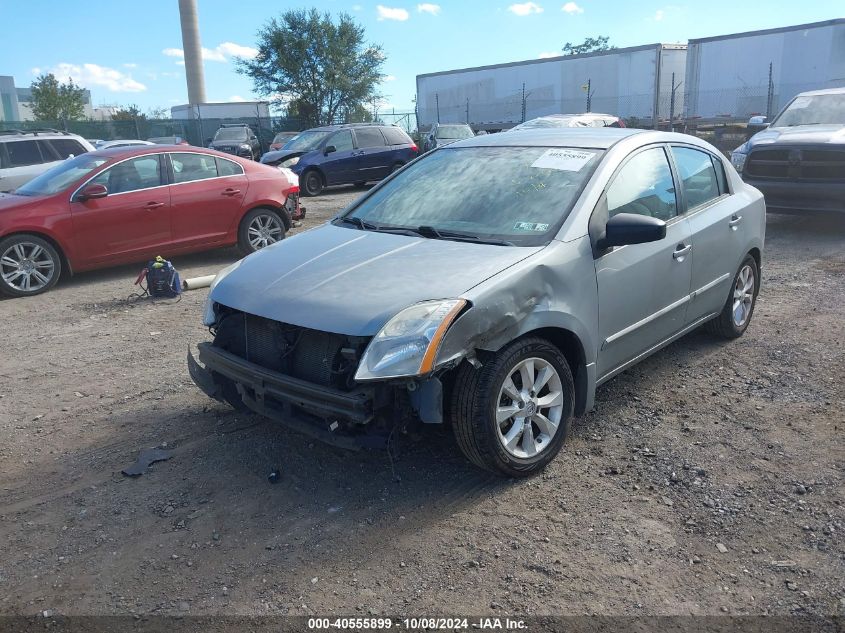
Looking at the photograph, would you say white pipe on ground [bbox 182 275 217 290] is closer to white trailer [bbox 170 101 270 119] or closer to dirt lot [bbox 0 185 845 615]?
dirt lot [bbox 0 185 845 615]

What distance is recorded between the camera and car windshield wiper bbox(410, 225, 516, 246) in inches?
150

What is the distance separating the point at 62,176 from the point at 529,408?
7.23 metres

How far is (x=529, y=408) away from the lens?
3568 millimetres

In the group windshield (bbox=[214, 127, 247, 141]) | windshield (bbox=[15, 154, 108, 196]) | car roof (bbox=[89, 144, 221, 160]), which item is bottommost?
windshield (bbox=[15, 154, 108, 196])

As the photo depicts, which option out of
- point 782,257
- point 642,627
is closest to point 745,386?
point 642,627

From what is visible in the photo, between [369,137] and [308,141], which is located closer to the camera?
[308,141]

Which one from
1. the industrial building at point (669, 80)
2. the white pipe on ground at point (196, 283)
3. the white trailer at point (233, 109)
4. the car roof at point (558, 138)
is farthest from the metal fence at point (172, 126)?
the car roof at point (558, 138)

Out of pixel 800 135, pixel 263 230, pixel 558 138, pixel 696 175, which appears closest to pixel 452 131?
pixel 800 135

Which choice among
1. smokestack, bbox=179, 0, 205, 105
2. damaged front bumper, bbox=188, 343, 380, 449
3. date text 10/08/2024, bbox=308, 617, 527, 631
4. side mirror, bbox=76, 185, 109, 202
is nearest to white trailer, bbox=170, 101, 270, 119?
smokestack, bbox=179, 0, 205, 105

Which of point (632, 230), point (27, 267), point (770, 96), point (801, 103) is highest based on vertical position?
point (770, 96)

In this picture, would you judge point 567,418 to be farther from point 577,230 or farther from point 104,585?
point 104,585

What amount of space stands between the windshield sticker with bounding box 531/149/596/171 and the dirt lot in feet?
4.94

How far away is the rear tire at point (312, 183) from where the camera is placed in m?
17.6

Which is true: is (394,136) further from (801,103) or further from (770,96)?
(770,96)
